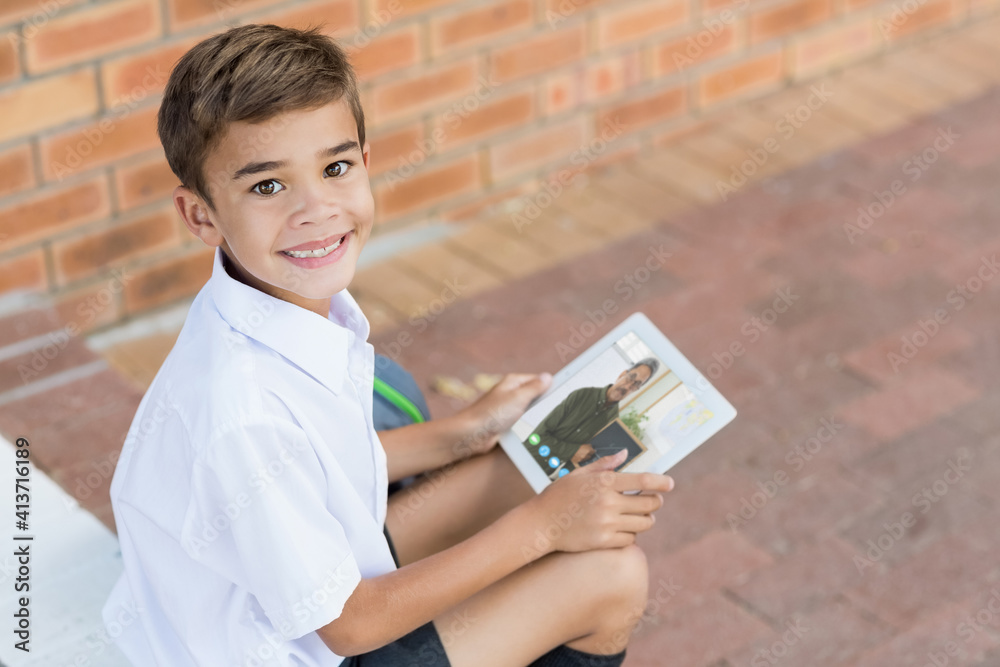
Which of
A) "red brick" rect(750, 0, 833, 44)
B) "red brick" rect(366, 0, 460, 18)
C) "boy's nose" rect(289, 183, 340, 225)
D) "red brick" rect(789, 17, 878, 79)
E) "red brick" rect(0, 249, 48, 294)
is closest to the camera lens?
"boy's nose" rect(289, 183, 340, 225)

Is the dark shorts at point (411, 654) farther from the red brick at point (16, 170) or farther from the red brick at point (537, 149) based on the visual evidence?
the red brick at point (537, 149)

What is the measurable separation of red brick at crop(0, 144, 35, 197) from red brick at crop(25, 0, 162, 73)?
7.4 inches

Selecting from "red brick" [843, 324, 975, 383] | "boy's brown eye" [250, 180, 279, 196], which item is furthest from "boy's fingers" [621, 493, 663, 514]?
"red brick" [843, 324, 975, 383]

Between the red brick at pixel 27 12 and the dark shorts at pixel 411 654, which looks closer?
the dark shorts at pixel 411 654

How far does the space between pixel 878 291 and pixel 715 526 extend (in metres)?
1.05

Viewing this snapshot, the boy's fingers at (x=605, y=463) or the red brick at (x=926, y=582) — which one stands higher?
the boy's fingers at (x=605, y=463)

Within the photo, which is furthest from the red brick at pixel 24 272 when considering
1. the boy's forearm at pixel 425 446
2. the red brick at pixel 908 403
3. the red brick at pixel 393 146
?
the red brick at pixel 908 403

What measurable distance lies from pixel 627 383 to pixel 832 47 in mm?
2667

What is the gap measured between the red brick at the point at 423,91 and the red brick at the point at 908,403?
136cm

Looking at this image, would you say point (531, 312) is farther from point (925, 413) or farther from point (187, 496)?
point (187, 496)

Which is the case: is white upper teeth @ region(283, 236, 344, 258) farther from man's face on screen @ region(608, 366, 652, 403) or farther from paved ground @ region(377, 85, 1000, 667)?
paved ground @ region(377, 85, 1000, 667)

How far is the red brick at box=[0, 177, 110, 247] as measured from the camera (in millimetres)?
2834

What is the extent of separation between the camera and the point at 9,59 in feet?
8.82

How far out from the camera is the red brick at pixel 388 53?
3.21 meters
